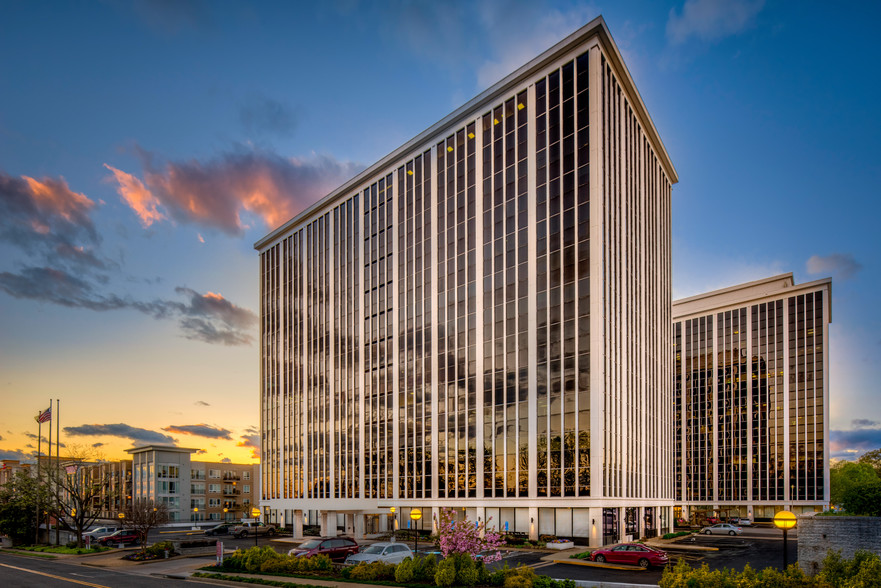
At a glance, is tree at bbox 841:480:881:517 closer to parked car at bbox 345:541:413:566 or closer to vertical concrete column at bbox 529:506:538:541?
parked car at bbox 345:541:413:566

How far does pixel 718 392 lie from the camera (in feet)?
349

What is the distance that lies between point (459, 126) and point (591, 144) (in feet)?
56.2

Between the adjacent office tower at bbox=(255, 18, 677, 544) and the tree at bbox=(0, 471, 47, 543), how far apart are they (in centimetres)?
2513

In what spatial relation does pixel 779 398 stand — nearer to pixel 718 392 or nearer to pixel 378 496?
pixel 718 392

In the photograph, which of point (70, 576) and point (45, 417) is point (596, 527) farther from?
point (45, 417)

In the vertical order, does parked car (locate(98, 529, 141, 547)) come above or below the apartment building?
above

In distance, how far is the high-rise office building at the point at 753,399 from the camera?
94.8 meters

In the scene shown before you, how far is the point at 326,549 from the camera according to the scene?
36375 mm

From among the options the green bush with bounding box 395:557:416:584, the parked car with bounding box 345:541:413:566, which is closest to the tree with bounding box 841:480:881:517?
the green bush with bounding box 395:557:416:584

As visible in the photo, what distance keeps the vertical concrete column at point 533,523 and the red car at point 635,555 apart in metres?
13.5

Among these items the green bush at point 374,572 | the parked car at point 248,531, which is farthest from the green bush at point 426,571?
the parked car at point 248,531

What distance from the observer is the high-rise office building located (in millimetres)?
94812

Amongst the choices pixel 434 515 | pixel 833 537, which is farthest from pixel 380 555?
pixel 434 515

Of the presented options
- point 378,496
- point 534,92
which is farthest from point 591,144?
point 378,496
